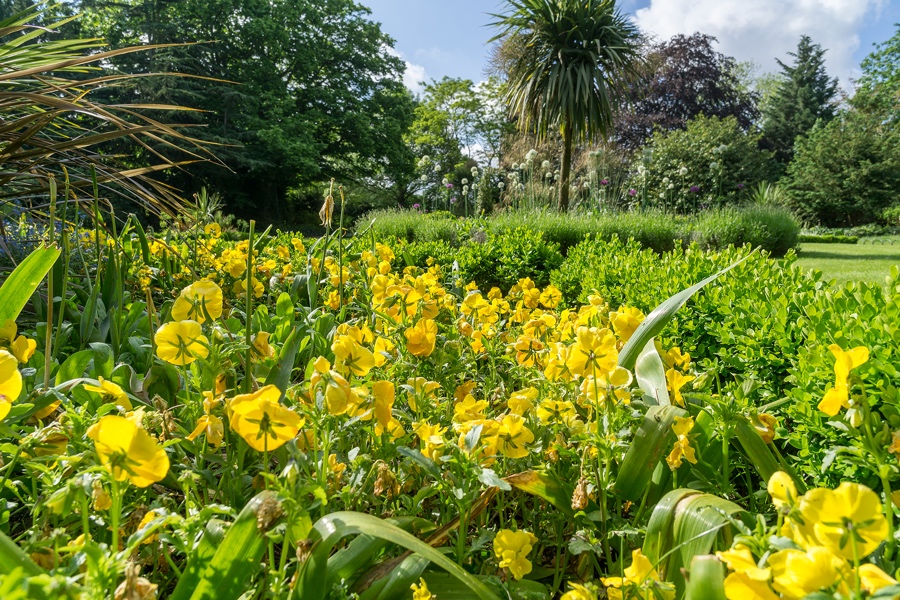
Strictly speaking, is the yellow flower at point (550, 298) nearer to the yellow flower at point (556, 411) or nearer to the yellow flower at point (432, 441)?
the yellow flower at point (556, 411)

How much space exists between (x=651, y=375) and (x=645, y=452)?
9.7 inches

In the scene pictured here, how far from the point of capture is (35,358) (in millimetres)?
1354

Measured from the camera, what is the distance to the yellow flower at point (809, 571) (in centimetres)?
40

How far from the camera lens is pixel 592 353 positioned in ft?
2.92

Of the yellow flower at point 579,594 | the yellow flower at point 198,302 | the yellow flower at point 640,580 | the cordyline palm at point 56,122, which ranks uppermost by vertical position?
the cordyline palm at point 56,122

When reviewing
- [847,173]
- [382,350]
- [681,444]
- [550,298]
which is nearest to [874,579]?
[681,444]

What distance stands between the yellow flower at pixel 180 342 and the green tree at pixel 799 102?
34.5 m

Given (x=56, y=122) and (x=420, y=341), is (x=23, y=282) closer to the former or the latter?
(x=420, y=341)

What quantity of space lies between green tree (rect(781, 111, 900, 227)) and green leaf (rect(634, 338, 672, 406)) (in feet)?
81.6

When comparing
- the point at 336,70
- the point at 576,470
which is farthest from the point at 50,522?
the point at 336,70

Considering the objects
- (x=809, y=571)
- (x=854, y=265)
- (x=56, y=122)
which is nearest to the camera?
(x=809, y=571)

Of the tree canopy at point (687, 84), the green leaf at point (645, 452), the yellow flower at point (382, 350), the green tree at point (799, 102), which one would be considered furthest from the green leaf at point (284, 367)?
the green tree at point (799, 102)

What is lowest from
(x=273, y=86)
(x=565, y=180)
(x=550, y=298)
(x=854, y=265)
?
(x=854, y=265)

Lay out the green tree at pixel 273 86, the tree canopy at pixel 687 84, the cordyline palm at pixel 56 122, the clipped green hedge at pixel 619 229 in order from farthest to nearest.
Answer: the tree canopy at pixel 687 84
the green tree at pixel 273 86
the clipped green hedge at pixel 619 229
the cordyline palm at pixel 56 122
